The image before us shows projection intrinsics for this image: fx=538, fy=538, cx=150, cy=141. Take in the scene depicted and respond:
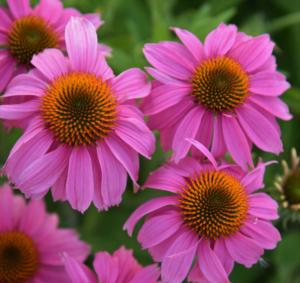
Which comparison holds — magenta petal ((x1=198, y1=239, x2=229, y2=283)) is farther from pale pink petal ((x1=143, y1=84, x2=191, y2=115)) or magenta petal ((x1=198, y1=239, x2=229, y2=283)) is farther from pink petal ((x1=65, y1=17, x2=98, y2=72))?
pink petal ((x1=65, y1=17, x2=98, y2=72))

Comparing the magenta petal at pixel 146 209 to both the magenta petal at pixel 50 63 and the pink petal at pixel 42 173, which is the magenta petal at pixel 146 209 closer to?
the pink petal at pixel 42 173

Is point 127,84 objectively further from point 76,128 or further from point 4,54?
point 4,54

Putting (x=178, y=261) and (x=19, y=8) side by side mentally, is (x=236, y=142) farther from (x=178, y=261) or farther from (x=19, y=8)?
(x=19, y=8)

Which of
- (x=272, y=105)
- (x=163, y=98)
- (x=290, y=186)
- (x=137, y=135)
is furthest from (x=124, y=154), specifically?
(x=290, y=186)

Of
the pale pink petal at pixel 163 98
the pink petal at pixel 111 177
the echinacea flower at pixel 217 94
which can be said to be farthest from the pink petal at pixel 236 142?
the pink petal at pixel 111 177

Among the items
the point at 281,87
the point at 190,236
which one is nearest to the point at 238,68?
the point at 281,87

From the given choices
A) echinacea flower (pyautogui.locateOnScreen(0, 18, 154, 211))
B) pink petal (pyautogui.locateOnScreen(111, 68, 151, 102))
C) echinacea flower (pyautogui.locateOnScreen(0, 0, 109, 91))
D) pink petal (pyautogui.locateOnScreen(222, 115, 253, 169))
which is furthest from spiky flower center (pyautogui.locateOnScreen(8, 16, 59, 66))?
pink petal (pyautogui.locateOnScreen(222, 115, 253, 169))
